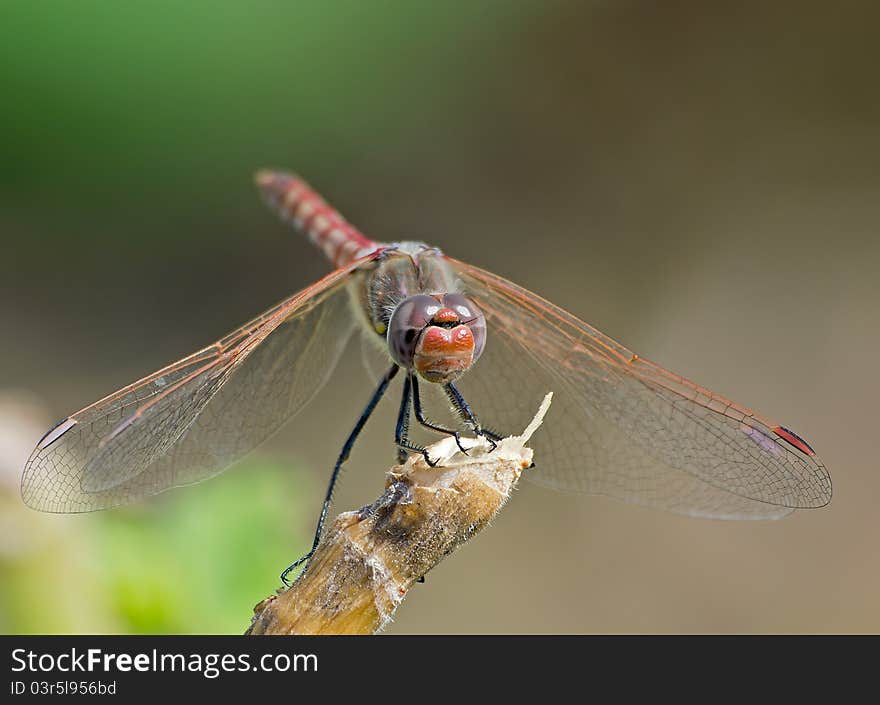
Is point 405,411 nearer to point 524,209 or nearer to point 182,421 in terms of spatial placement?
point 182,421

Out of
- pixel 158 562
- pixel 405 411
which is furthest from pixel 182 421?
pixel 405 411


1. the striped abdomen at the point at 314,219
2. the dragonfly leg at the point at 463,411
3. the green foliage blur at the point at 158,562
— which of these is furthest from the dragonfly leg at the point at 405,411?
the striped abdomen at the point at 314,219

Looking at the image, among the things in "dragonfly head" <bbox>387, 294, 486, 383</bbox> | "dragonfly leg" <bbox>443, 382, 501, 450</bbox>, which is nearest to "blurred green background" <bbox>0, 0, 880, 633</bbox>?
"dragonfly leg" <bbox>443, 382, 501, 450</bbox>

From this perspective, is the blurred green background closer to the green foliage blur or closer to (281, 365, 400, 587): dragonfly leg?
the green foliage blur

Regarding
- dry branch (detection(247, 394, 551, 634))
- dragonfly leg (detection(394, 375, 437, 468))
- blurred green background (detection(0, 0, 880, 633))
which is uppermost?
blurred green background (detection(0, 0, 880, 633))

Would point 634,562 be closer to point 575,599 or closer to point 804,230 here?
point 575,599

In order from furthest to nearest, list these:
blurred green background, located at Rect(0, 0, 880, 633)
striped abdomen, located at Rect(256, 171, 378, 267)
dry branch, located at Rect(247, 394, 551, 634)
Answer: blurred green background, located at Rect(0, 0, 880, 633)
striped abdomen, located at Rect(256, 171, 378, 267)
dry branch, located at Rect(247, 394, 551, 634)
